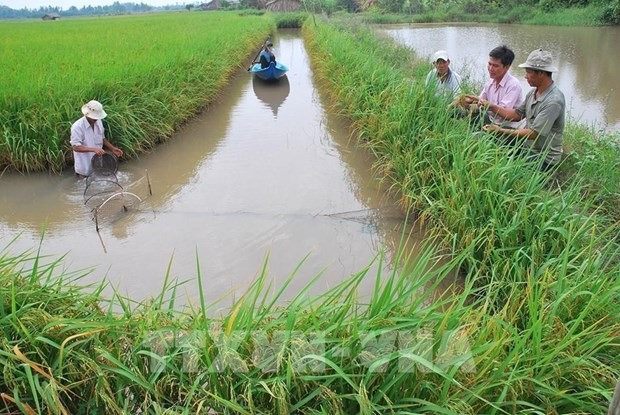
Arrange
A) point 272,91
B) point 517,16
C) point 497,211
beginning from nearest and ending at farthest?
1. point 497,211
2. point 272,91
3. point 517,16

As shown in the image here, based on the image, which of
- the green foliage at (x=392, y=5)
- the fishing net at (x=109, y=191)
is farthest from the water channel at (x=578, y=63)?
→ the green foliage at (x=392, y=5)

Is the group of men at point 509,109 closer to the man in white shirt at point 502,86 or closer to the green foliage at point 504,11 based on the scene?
the man in white shirt at point 502,86

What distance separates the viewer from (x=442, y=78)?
5285 millimetres

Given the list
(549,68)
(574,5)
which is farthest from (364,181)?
(574,5)

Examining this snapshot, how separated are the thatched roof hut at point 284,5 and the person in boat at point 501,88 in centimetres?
4122

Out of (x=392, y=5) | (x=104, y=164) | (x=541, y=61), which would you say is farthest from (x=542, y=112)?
(x=392, y=5)

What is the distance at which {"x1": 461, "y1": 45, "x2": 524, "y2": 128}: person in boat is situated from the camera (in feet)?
13.8

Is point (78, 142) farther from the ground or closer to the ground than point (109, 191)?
farther from the ground

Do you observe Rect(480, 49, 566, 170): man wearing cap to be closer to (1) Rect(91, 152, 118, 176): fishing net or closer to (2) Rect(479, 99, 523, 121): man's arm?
(2) Rect(479, 99, 523, 121): man's arm

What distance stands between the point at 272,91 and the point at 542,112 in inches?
307

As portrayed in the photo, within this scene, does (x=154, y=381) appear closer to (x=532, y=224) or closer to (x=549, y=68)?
(x=532, y=224)

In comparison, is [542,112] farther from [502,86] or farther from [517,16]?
[517,16]

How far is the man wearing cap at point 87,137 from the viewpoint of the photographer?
455 cm

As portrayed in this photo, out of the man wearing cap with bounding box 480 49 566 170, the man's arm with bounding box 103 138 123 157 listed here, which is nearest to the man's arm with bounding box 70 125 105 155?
the man's arm with bounding box 103 138 123 157
